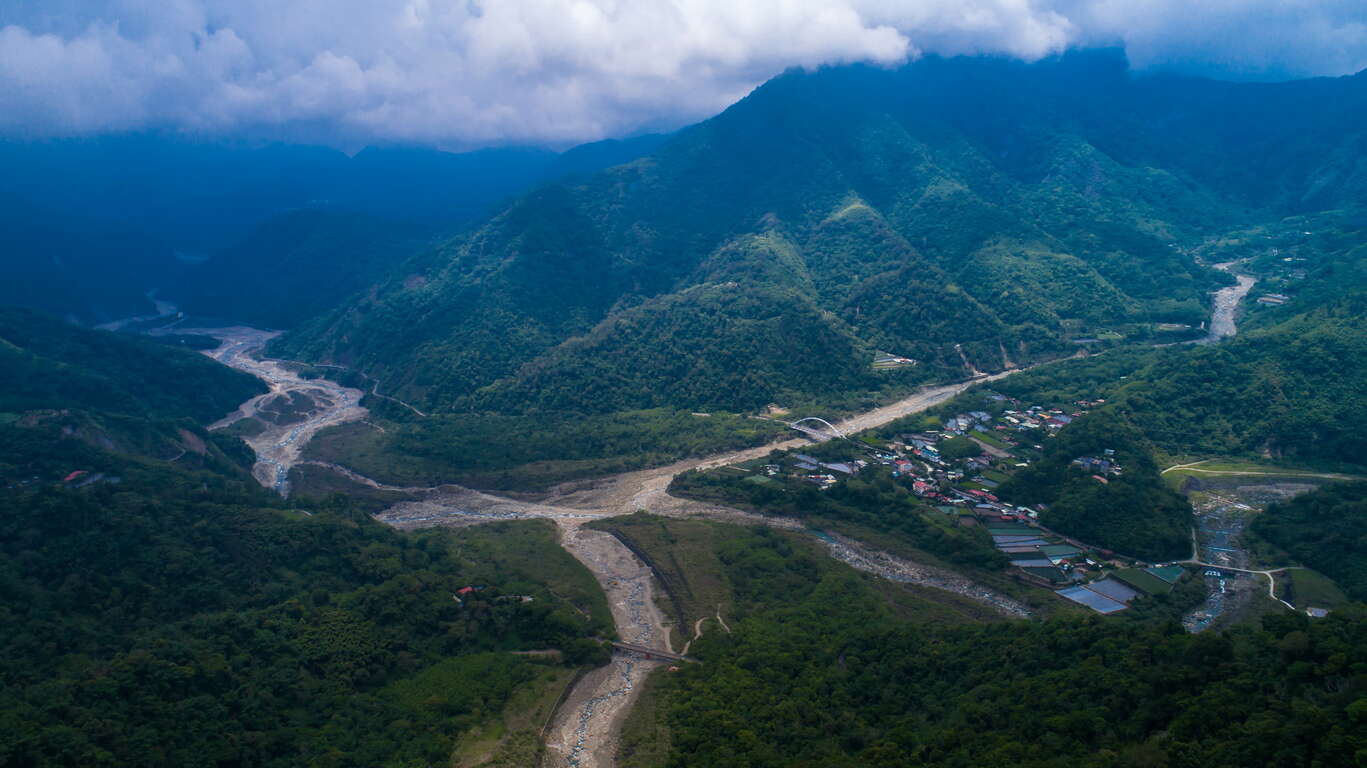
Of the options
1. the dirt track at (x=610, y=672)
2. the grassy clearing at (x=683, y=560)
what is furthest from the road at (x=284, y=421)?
the grassy clearing at (x=683, y=560)

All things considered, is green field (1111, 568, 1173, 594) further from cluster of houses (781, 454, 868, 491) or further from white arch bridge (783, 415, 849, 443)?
white arch bridge (783, 415, 849, 443)

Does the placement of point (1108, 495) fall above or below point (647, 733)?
above

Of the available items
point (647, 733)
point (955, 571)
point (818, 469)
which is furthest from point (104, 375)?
point (955, 571)

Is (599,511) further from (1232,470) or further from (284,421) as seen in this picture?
(1232,470)

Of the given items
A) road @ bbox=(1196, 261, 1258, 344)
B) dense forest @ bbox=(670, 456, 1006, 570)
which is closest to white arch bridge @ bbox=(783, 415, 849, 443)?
dense forest @ bbox=(670, 456, 1006, 570)

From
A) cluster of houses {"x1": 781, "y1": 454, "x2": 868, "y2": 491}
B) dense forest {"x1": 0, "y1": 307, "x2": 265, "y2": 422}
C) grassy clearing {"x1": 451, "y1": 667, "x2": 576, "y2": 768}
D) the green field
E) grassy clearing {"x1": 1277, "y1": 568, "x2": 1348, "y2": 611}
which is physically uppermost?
dense forest {"x1": 0, "y1": 307, "x2": 265, "y2": 422}

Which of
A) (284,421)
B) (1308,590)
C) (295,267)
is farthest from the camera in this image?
(295,267)

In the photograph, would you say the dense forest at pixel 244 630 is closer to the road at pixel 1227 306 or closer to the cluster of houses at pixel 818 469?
the cluster of houses at pixel 818 469
